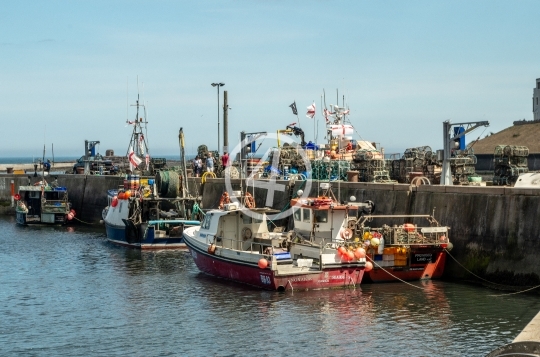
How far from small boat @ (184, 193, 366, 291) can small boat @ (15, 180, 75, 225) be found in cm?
2357

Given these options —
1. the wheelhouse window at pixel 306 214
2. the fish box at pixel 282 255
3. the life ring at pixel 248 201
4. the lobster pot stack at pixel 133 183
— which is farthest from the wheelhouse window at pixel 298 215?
the lobster pot stack at pixel 133 183

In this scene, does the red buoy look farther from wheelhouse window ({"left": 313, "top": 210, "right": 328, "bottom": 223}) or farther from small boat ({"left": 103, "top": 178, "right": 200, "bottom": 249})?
small boat ({"left": 103, "top": 178, "right": 200, "bottom": 249})

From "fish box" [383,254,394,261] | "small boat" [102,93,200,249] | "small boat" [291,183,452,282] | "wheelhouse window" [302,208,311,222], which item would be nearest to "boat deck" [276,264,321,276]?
"small boat" [291,183,452,282]

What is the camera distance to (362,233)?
105 feet

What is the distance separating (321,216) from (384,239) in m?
2.69

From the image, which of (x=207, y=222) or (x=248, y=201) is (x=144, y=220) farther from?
(x=207, y=222)

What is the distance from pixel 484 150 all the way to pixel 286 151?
1681 cm

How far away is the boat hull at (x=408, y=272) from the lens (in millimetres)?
31219

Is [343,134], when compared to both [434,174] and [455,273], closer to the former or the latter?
[434,174]

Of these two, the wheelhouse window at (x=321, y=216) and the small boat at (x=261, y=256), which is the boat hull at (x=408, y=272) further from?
the wheelhouse window at (x=321, y=216)

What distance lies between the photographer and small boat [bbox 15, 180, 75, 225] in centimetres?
5834

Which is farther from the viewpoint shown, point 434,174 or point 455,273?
point 434,174

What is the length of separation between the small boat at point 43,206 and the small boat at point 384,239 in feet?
98.1

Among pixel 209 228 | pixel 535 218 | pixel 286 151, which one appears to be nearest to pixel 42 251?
pixel 209 228
